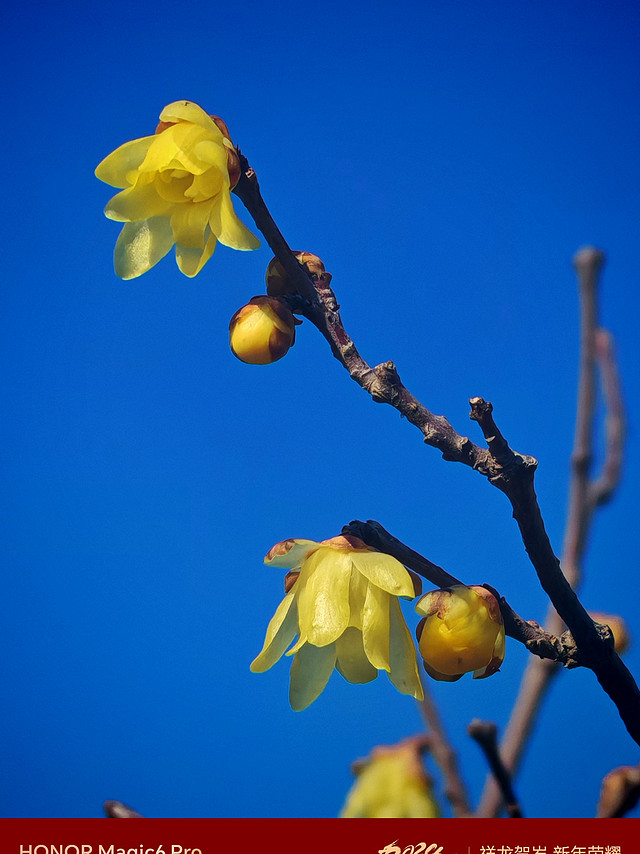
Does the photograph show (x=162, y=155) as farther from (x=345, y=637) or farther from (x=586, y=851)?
(x=586, y=851)

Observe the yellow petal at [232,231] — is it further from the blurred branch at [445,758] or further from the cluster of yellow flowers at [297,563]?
the blurred branch at [445,758]

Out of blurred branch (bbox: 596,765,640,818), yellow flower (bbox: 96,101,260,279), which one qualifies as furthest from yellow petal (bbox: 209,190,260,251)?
blurred branch (bbox: 596,765,640,818)

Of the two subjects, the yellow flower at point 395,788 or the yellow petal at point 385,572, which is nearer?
the yellow petal at point 385,572

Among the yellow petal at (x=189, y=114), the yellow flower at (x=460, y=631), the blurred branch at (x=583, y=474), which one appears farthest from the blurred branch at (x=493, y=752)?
the yellow petal at (x=189, y=114)

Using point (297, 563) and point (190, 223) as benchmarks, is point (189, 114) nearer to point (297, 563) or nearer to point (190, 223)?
point (190, 223)

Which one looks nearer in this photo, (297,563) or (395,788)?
(297,563)

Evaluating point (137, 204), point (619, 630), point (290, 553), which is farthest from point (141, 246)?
point (619, 630)
